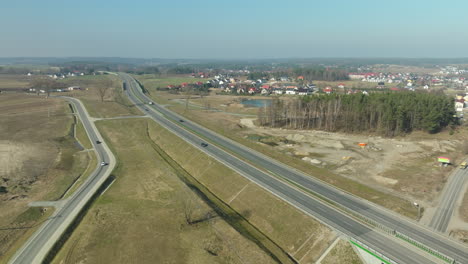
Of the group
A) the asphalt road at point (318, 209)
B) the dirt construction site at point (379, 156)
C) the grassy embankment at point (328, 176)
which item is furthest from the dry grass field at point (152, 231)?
the dirt construction site at point (379, 156)

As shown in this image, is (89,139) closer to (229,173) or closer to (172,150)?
(172,150)

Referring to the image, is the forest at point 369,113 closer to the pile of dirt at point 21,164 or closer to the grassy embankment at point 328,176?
the grassy embankment at point 328,176

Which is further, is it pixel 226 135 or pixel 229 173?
pixel 226 135

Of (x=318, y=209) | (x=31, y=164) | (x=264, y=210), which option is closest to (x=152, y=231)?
(x=264, y=210)

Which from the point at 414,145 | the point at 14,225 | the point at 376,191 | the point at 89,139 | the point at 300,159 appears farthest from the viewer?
the point at 89,139

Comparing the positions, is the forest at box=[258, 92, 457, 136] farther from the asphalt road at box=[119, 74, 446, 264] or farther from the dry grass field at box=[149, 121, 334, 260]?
the dry grass field at box=[149, 121, 334, 260]

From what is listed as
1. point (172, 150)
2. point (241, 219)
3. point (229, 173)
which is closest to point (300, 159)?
point (229, 173)

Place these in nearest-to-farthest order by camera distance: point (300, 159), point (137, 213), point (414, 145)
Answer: point (137, 213)
point (300, 159)
point (414, 145)
